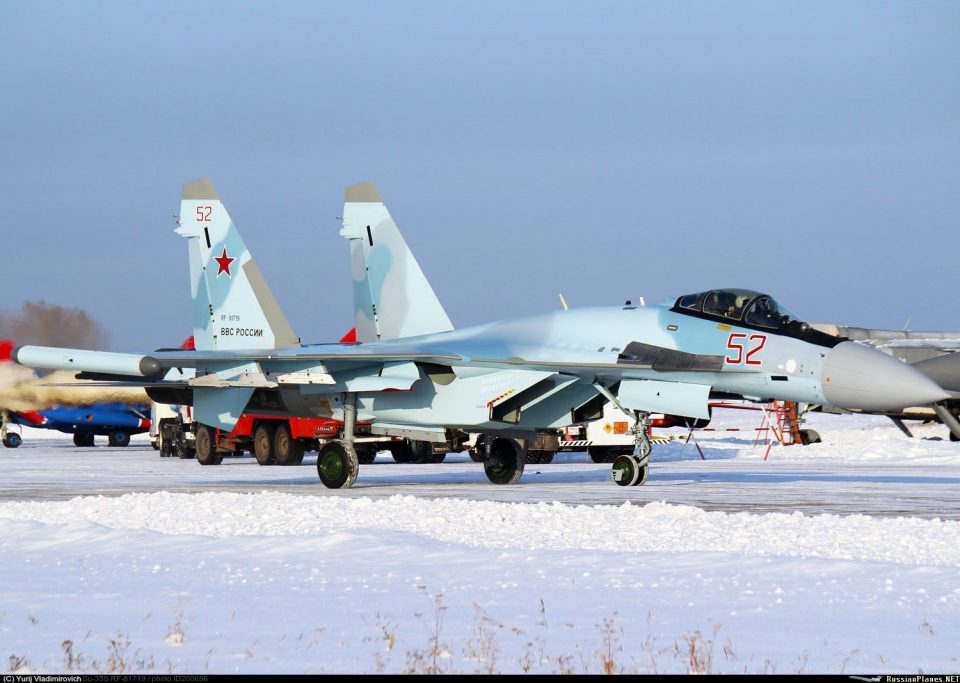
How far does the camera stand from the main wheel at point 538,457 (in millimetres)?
28375

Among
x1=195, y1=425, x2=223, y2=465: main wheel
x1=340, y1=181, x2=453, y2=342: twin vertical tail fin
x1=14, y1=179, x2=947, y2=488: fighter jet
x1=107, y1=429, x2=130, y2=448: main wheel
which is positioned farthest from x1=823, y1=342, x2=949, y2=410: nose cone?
x1=107, y1=429, x2=130, y2=448: main wheel

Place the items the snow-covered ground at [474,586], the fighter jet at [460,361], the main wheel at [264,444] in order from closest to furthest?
the snow-covered ground at [474,586] < the fighter jet at [460,361] < the main wheel at [264,444]

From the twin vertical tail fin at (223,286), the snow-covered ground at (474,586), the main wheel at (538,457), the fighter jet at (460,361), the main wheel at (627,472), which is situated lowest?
the snow-covered ground at (474,586)

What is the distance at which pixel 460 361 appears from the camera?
706 inches

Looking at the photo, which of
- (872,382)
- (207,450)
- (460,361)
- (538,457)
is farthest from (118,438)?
(872,382)

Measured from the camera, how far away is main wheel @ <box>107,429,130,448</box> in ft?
164

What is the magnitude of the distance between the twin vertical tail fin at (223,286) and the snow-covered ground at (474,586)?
7040mm

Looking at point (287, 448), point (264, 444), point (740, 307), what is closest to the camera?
point (740, 307)

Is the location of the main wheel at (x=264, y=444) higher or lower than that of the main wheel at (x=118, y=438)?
lower

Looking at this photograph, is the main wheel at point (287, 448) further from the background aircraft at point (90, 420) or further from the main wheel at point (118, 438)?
the main wheel at point (118, 438)

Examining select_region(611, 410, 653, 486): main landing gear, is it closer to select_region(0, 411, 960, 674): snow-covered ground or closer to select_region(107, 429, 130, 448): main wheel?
select_region(0, 411, 960, 674): snow-covered ground

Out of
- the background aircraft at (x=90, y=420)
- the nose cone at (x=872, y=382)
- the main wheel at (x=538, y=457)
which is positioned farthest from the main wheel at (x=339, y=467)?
the background aircraft at (x=90, y=420)

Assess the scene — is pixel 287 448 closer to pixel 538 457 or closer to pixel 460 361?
pixel 538 457

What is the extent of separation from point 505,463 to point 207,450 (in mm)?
14123
